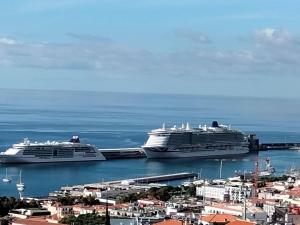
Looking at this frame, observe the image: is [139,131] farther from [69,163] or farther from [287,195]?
[287,195]

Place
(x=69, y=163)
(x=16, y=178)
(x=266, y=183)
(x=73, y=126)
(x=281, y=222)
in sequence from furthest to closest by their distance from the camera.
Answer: (x=73, y=126), (x=69, y=163), (x=16, y=178), (x=266, y=183), (x=281, y=222)

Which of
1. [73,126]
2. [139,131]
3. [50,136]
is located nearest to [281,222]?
[50,136]

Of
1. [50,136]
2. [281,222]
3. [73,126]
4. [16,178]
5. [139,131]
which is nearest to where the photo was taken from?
[281,222]

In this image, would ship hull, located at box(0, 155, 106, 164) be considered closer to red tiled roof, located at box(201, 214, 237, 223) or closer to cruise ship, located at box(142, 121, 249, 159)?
cruise ship, located at box(142, 121, 249, 159)

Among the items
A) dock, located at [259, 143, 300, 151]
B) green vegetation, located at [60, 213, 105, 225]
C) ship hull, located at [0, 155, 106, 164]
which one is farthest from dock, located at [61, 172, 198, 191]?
dock, located at [259, 143, 300, 151]

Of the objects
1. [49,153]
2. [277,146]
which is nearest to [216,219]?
[49,153]

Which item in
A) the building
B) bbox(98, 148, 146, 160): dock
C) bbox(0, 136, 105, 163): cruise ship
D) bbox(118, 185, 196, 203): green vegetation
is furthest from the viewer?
bbox(98, 148, 146, 160): dock

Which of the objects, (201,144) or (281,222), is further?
(201,144)
